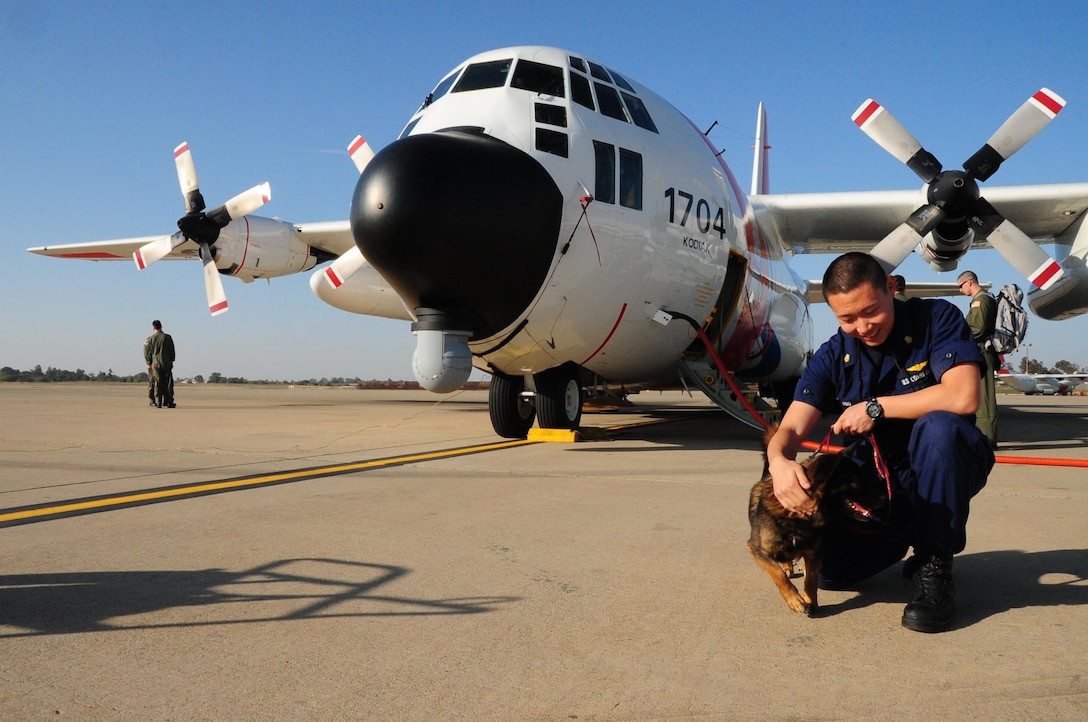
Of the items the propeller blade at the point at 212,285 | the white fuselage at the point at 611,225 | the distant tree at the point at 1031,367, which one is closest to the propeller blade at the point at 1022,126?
the white fuselage at the point at 611,225

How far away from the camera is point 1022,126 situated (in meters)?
9.44

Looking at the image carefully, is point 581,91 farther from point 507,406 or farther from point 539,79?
point 507,406

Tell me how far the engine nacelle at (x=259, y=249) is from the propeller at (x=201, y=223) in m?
0.21

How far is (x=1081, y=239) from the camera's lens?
37.6 ft

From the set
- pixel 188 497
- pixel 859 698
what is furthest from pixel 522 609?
pixel 188 497

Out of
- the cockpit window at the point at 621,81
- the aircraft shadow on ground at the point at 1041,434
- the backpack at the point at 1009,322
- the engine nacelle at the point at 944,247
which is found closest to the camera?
the backpack at the point at 1009,322

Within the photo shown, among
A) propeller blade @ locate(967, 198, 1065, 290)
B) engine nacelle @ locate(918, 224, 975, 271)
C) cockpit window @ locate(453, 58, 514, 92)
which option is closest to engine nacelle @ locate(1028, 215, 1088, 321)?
engine nacelle @ locate(918, 224, 975, 271)

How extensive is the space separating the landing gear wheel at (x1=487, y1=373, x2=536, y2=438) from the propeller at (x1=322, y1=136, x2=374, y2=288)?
2.19 meters

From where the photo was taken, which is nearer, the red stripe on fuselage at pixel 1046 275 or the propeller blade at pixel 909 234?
the red stripe on fuselage at pixel 1046 275

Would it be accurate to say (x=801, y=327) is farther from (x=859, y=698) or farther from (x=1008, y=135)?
(x=859, y=698)

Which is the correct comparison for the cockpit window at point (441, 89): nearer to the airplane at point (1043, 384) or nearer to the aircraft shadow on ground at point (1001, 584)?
the aircraft shadow on ground at point (1001, 584)

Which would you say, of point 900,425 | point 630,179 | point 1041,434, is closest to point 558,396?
point 630,179

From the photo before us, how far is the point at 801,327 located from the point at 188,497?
1124cm

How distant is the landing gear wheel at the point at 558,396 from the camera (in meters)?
8.90
